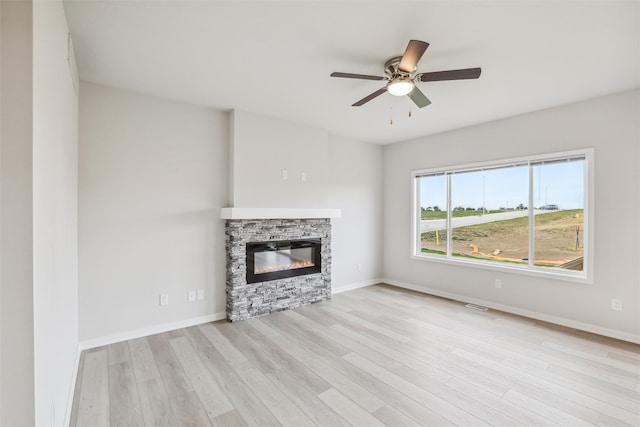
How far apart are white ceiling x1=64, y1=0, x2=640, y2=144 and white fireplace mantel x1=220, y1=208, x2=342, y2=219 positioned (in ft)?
4.28

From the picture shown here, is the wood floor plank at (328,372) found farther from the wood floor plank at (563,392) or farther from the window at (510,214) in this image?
the window at (510,214)

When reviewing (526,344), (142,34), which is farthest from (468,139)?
(142,34)

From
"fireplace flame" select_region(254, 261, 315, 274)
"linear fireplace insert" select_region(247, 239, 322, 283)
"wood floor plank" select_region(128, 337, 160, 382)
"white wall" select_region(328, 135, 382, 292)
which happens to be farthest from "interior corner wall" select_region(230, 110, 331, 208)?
"wood floor plank" select_region(128, 337, 160, 382)

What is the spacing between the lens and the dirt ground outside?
3613 mm

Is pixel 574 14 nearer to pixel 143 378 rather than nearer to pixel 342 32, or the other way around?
pixel 342 32

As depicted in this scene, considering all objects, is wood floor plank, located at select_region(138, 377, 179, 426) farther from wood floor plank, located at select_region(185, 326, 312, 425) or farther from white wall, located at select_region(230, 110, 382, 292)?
white wall, located at select_region(230, 110, 382, 292)

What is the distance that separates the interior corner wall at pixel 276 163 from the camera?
3797 mm

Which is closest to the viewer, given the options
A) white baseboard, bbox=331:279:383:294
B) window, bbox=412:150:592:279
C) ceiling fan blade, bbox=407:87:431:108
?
ceiling fan blade, bbox=407:87:431:108

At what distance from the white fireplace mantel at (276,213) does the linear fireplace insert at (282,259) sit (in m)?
0.40

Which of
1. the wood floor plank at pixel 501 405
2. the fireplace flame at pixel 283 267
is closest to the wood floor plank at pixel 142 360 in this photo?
the fireplace flame at pixel 283 267

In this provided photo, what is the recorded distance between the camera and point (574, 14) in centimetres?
195

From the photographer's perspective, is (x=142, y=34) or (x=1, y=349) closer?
(x=1, y=349)

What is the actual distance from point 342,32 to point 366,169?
11.2ft

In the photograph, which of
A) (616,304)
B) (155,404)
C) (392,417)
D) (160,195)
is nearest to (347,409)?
(392,417)
